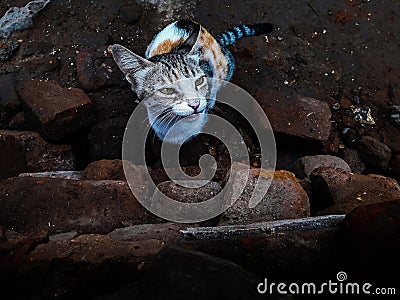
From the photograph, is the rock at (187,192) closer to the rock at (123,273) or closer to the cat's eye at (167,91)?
the cat's eye at (167,91)

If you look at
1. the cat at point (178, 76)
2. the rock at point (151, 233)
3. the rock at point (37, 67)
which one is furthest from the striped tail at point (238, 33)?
the rock at point (151, 233)

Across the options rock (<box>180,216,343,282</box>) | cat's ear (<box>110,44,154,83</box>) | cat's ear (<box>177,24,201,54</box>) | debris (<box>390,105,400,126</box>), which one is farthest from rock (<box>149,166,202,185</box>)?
debris (<box>390,105,400,126</box>)

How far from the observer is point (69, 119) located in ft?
13.4

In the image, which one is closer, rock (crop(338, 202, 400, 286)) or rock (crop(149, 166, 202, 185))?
rock (crop(338, 202, 400, 286))

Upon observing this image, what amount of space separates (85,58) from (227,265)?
10.9ft

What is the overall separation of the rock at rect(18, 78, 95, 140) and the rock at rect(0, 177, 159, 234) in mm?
788

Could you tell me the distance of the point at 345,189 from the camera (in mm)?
3379

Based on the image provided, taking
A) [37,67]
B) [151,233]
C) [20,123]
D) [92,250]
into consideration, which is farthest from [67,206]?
[37,67]

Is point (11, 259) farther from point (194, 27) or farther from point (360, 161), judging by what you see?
point (360, 161)

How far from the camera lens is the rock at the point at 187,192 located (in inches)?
131

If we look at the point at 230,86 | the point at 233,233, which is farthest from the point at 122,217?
the point at 230,86

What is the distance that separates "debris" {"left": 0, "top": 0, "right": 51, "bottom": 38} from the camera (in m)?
5.11

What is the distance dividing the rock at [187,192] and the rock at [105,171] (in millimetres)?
438

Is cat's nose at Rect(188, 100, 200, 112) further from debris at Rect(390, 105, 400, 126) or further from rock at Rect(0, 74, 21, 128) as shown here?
debris at Rect(390, 105, 400, 126)
